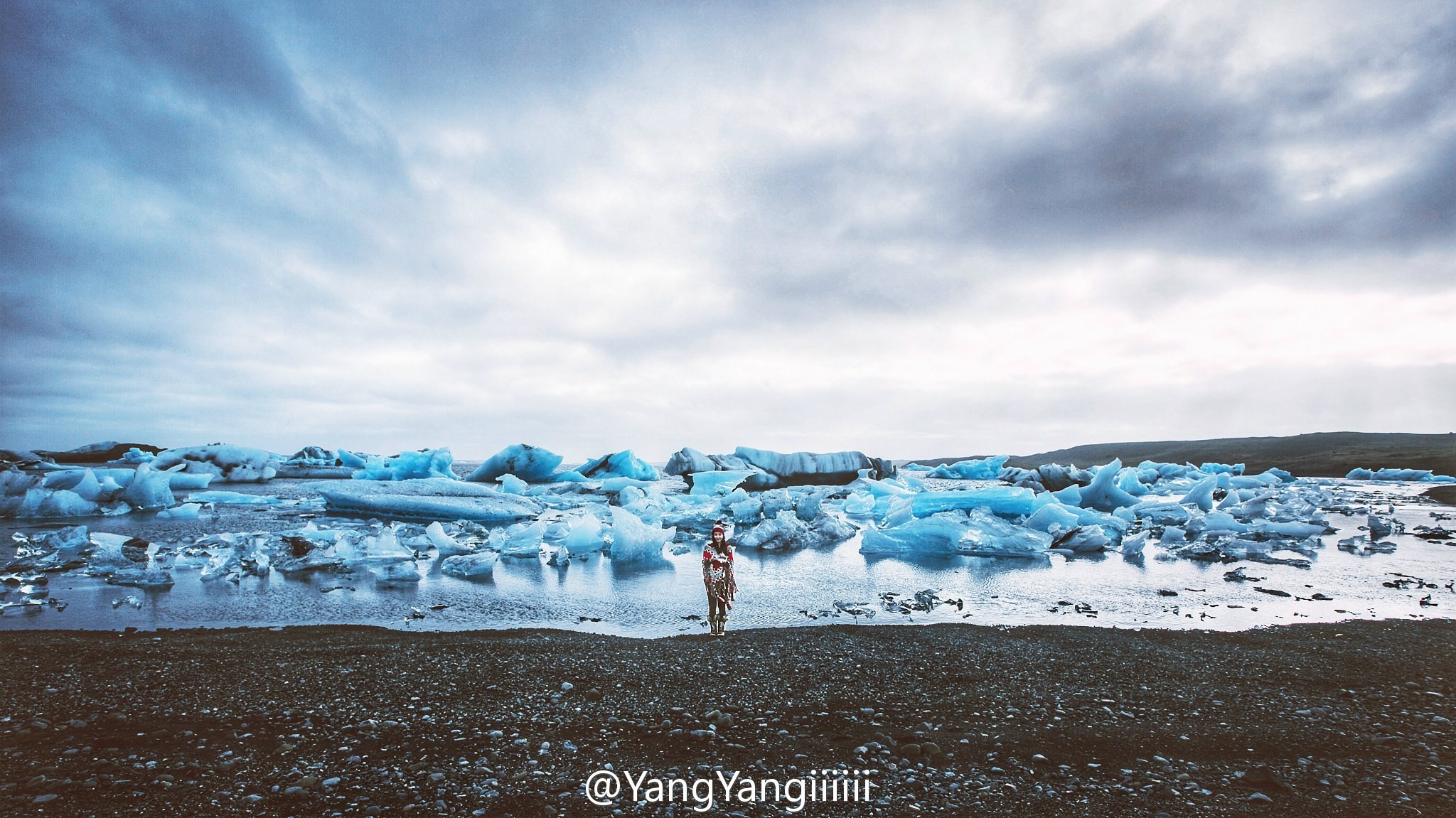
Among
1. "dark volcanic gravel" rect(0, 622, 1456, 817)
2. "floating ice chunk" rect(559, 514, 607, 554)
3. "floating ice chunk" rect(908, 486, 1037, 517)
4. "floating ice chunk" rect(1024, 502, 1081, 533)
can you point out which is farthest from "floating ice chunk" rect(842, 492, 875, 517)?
"dark volcanic gravel" rect(0, 622, 1456, 817)

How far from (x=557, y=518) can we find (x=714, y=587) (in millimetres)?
10016

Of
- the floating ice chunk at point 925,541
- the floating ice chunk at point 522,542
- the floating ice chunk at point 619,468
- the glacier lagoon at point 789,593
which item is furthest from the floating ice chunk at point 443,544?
the floating ice chunk at point 619,468

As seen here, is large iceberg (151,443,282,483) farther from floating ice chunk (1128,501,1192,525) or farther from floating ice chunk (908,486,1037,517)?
floating ice chunk (1128,501,1192,525)

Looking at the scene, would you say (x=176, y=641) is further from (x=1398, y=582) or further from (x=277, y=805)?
(x=1398, y=582)

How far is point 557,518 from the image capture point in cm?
1415

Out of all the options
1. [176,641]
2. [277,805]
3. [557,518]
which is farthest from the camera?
[557,518]

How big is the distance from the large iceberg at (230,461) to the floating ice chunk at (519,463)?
28.6 ft

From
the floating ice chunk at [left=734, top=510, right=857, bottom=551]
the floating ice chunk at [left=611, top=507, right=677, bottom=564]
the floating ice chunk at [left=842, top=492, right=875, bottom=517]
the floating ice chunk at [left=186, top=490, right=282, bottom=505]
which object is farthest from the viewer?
the floating ice chunk at [left=186, top=490, right=282, bottom=505]

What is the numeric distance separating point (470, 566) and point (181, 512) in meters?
10.5

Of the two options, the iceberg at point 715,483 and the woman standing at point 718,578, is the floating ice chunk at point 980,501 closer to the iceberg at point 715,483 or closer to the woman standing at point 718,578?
the iceberg at point 715,483

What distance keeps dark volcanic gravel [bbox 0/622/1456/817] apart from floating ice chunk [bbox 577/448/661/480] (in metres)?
25.2

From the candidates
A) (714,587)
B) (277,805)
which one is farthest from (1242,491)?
(277,805)

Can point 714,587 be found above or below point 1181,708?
above

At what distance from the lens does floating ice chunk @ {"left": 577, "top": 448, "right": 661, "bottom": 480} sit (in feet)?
98.5
